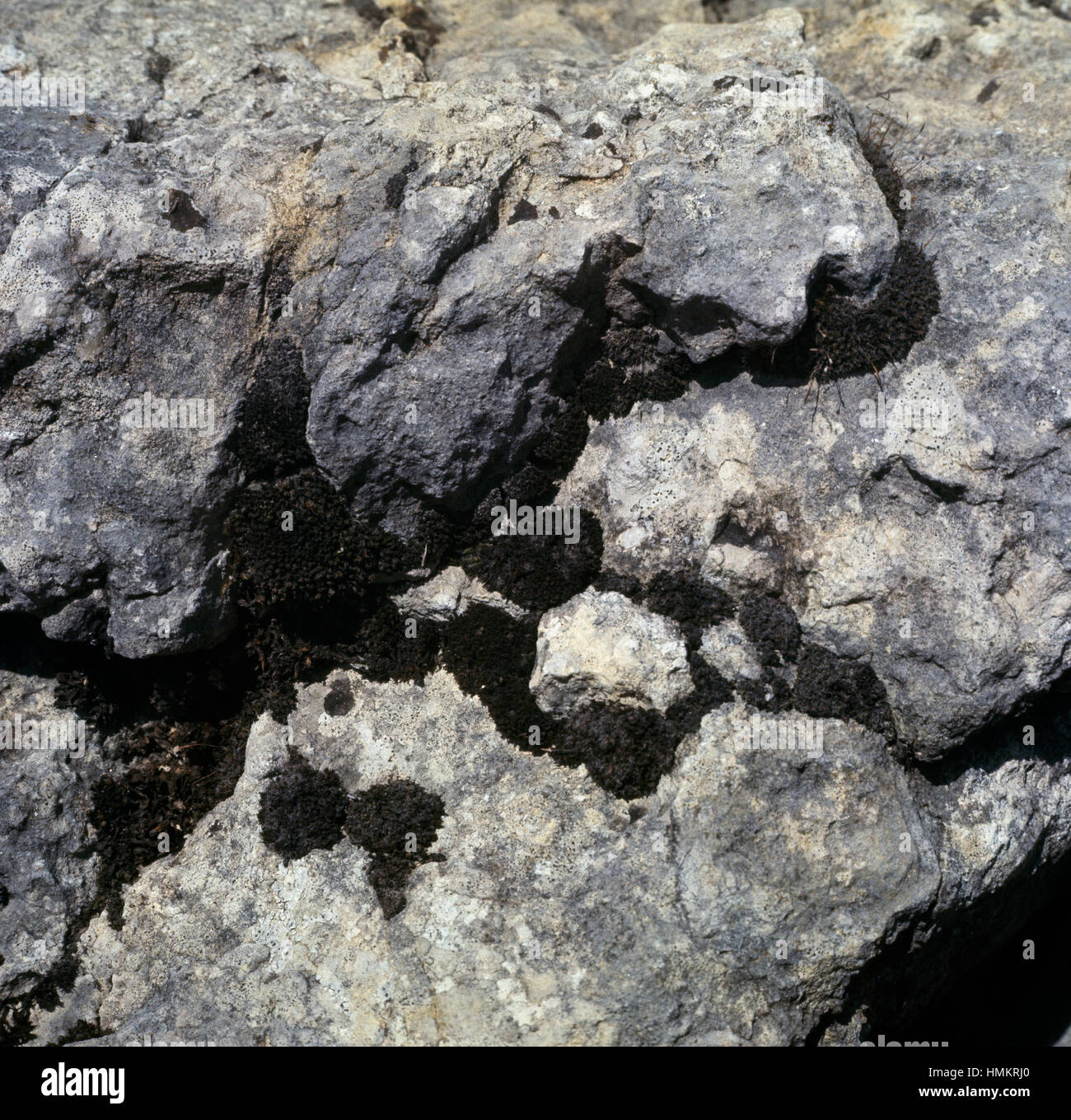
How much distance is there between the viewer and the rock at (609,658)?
857 centimetres

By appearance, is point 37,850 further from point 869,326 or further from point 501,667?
point 869,326

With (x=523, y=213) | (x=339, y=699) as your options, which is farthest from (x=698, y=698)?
(x=523, y=213)

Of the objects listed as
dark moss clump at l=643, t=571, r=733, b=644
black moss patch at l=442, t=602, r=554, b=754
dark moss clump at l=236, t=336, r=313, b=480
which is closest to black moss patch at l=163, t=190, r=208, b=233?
dark moss clump at l=236, t=336, r=313, b=480

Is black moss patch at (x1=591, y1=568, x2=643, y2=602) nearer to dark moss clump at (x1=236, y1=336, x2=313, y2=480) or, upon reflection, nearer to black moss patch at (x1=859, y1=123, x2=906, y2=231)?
dark moss clump at (x1=236, y1=336, x2=313, y2=480)

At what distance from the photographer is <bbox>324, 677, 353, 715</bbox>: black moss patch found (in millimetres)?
9430

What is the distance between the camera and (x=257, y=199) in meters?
9.03

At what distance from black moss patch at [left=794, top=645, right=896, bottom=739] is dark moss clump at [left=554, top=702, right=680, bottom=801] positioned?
128 centimetres

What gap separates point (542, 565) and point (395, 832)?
2.89m

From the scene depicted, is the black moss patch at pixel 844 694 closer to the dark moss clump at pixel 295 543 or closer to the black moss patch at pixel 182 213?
the dark moss clump at pixel 295 543

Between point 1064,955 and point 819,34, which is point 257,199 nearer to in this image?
point 819,34

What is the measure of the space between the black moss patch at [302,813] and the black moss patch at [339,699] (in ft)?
2.04

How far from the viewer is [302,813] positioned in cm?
900
